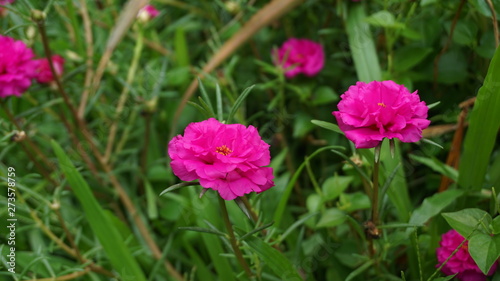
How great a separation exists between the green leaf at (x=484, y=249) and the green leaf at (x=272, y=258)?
0.78 feet

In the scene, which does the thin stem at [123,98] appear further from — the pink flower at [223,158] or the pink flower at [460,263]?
the pink flower at [460,263]

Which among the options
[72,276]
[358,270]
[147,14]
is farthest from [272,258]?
[147,14]

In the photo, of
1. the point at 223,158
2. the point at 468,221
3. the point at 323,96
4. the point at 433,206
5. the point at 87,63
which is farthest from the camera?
the point at 87,63

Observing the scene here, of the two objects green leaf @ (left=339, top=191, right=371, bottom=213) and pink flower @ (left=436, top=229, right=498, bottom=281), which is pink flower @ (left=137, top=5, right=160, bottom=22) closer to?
green leaf @ (left=339, top=191, right=371, bottom=213)

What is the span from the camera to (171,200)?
116 centimetres

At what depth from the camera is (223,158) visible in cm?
57

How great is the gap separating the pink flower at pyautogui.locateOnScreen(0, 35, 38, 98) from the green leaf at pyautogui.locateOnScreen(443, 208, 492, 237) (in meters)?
0.69

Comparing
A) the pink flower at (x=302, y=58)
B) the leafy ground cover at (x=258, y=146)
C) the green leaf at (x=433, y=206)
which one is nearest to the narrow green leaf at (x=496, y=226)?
the leafy ground cover at (x=258, y=146)

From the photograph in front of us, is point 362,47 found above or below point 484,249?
above

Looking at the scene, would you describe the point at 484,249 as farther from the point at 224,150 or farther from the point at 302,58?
the point at 302,58

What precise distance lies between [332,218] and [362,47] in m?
0.37

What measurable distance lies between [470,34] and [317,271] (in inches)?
19.8

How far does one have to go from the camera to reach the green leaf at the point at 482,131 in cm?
72

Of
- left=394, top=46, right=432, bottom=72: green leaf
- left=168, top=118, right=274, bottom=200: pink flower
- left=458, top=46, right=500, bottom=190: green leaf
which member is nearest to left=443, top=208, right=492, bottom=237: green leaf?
left=458, top=46, right=500, bottom=190: green leaf
